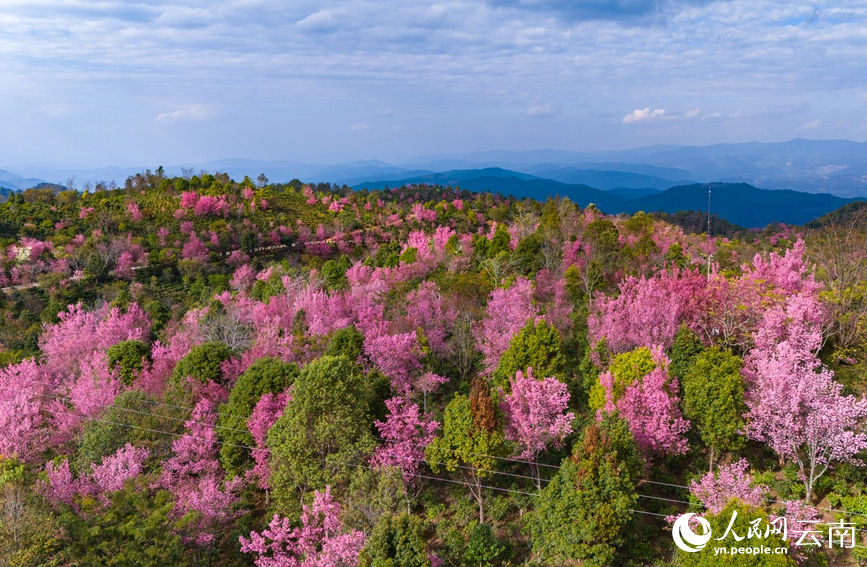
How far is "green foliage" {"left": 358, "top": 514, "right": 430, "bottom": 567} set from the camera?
12.9m

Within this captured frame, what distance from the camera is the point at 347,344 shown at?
21.5 metres

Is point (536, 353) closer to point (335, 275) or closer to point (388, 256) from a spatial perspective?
point (335, 275)

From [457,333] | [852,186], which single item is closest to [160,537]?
[457,333]

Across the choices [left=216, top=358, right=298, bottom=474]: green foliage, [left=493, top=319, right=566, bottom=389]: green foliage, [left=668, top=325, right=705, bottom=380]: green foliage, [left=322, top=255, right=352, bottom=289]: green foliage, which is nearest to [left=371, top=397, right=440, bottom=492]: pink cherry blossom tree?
[left=493, top=319, right=566, bottom=389]: green foliage

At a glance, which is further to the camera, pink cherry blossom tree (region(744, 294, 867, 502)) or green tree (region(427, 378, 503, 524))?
green tree (region(427, 378, 503, 524))

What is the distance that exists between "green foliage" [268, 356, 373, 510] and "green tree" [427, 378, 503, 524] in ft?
7.48

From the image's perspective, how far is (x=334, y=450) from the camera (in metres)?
16.5

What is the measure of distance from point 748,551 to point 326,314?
66.3 ft

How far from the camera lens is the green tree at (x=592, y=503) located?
1354cm

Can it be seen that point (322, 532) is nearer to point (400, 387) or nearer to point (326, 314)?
point (400, 387)

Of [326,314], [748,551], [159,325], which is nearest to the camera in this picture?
[748,551]

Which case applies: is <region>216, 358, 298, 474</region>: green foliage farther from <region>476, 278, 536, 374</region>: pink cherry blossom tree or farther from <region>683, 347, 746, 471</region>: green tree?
<region>683, 347, 746, 471</region>: green tree

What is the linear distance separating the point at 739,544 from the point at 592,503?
3.31m

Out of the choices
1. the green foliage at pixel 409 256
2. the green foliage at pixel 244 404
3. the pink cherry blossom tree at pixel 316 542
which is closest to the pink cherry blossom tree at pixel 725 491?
the pink cherry blossom tree at pixel 316 542
